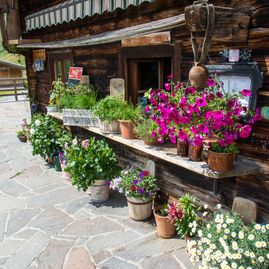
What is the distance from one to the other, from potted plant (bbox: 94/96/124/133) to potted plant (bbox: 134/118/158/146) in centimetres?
57

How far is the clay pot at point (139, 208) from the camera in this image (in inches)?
162

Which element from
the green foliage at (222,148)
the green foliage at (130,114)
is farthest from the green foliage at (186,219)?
the green foliage at (130,114)

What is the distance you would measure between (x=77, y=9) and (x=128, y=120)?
80.9 inches

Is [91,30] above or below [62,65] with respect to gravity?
above

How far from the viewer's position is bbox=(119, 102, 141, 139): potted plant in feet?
13.6

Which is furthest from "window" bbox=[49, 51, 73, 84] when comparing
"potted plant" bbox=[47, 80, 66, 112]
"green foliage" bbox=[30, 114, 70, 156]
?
"green foliage" bbox=[30, 114, 70, 156]

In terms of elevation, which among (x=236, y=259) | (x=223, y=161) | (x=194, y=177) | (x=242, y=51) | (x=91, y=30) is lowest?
(x=236, y=259)

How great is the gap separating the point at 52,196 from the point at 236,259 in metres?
3.36

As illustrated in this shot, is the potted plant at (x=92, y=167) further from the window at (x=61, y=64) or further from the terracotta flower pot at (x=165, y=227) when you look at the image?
the window at (x=61, y=64)

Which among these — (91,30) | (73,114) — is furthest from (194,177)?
Result: (91,30)

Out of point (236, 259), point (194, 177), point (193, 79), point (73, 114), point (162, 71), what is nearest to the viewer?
point (193, 79)

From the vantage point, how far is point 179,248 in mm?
3600

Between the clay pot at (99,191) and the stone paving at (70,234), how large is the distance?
118mm

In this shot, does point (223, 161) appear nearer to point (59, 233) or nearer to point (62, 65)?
point (59, 233)
